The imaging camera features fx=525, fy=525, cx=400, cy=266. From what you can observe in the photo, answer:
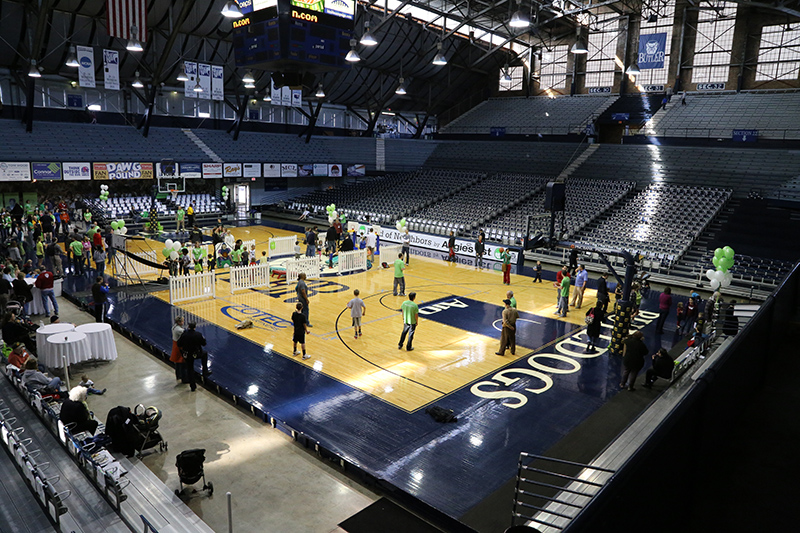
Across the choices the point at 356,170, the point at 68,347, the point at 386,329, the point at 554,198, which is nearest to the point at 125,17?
the point at 68,347

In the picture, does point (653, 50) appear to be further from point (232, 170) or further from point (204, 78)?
point (232, 170)

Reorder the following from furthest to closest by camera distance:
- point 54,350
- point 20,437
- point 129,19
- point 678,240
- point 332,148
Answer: point 332,148 → point 678,240 → point 129,19 → point 54,350 → point 20,437

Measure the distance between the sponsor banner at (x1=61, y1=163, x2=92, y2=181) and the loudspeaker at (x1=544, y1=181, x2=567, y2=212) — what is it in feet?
88.9

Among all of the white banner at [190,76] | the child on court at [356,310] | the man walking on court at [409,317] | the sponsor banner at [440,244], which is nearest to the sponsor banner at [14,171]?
the white banner at [190,76]

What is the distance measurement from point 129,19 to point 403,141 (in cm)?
2613

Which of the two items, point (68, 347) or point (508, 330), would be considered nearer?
point (68, 347)

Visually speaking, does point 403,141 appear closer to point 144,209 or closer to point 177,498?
point 144,209

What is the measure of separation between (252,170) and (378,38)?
12.9m

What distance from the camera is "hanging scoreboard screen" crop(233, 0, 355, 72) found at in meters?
13.6

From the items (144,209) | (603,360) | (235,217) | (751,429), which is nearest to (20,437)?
(751,429)

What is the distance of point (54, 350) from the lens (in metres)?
10.5

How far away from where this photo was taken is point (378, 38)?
114 feet

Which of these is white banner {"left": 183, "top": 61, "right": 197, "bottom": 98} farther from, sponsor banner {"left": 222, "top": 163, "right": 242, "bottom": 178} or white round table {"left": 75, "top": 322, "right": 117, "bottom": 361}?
white round table {"left": 75, "top": 322, "right": 117, "bottom": 361}

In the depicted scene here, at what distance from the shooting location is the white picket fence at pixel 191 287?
54.3 feet
